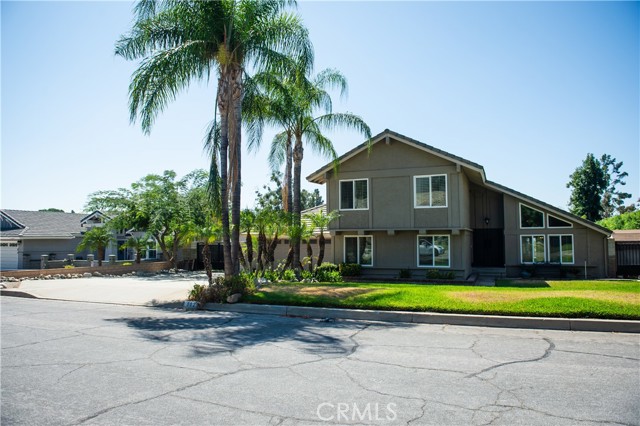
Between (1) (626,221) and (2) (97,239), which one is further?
(1) (626,221)

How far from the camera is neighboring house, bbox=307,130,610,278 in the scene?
806 inches

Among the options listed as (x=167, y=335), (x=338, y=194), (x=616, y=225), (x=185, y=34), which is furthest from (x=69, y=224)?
(x=616, y=225)

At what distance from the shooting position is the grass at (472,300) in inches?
391

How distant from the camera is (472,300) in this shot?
1152cm

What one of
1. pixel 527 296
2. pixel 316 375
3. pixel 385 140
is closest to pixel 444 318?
pixel 527 296

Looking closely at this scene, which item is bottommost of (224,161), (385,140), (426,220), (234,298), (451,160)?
(234,298)

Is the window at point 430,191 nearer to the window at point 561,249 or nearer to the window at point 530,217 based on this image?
the window at point 530,217

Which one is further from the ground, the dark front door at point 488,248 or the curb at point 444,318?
the dark front door at point 488,248

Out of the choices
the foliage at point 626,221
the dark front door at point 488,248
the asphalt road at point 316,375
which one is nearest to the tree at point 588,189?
the foliage at point 626,221

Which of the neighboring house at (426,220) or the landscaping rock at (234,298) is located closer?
the landscaping rock at (234,298)

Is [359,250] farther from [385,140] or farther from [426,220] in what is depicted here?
[385,140]

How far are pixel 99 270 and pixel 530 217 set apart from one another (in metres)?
23.3

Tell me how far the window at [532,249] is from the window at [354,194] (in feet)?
26.6

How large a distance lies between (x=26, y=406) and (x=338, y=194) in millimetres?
18201
